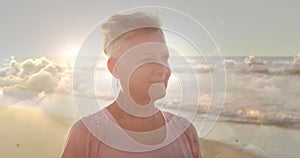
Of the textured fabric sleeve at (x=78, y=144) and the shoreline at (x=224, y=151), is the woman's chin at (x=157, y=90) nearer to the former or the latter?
the textured fabric sleeve at (x=78, y=144)

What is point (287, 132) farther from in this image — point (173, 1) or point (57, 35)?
point (57, 35)

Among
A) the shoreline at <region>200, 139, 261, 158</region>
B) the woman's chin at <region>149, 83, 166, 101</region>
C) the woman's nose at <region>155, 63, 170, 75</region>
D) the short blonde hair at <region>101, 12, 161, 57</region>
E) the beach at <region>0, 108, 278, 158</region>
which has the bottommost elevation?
the shoreline at <region>200, 139, 261, 158</region>

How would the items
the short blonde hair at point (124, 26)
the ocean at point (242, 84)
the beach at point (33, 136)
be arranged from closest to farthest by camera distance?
1. the short blonde hair at point (124, 26)
2. the ocean at point (242, 84)
3. the beach at point (33, 136)

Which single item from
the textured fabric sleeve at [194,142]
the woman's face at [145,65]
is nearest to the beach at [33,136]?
the textured fabric sleeve at [194,142]

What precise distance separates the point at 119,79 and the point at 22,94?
160 cm

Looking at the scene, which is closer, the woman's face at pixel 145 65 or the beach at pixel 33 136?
the woman's face at pixel 145 65

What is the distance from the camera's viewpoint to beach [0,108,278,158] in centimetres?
201

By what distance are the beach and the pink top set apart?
125 cm

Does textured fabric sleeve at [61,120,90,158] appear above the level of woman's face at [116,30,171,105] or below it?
below

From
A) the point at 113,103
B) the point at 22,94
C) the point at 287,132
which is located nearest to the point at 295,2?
the point at 287,132

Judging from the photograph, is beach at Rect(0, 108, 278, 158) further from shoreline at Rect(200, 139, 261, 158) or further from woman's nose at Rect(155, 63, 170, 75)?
woman's nose at Rect(155, 63, 170, 75)

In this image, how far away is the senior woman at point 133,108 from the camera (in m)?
0.68

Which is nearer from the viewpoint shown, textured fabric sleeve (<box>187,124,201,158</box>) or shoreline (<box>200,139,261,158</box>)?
textured fabric sleeve (<box>187,124,201,158</box>)

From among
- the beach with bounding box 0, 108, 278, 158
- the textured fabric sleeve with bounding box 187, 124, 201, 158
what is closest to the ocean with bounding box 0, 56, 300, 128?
the beach with bounding box 0, 108, 278, 158
